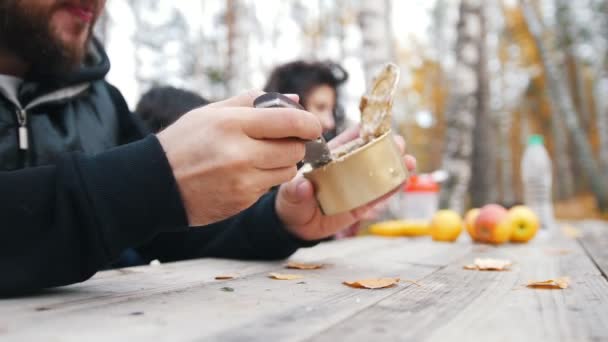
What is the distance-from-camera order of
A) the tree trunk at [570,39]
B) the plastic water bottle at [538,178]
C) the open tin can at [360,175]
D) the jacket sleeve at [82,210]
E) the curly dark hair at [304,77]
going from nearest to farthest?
1. the jacket sleeve at [82,210]
2. the open tin can at [360,175]
3. the plastic water bottle at [538,178]
4. the curly dark hair at [304,77]
5. the tree trunk at [570,39]

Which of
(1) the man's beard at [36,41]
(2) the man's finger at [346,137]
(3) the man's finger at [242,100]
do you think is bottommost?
(2) the man's finger at [346,137]

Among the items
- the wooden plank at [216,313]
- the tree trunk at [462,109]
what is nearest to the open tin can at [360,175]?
the wooden plank at [216,313]

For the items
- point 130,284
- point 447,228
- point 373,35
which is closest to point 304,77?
point 447,228

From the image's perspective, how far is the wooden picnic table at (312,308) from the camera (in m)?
0.64

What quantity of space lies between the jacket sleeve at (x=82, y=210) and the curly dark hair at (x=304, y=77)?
113 inches

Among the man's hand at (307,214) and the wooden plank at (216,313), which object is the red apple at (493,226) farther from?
the wooden plank at (216,313)

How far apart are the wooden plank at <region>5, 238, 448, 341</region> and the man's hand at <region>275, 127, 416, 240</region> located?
28 centimetres

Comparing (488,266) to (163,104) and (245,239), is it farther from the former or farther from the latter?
(163,104)

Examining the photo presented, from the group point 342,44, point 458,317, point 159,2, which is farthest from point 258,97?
point 342,44

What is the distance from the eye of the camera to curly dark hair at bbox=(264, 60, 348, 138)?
3730mm

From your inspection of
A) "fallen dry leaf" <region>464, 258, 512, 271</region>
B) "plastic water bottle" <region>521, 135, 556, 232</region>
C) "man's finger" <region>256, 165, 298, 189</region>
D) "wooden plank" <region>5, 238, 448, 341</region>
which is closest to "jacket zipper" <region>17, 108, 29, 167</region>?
"wooden plank" <region>5, 238, 448, 341</region>

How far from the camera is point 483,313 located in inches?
29.5

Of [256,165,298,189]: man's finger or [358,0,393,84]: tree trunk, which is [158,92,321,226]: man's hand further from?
[358,0,393,84]: tree trunk

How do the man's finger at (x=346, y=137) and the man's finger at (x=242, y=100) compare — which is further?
the man's finger at (x=346, y=137)
